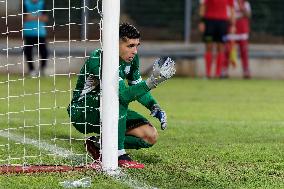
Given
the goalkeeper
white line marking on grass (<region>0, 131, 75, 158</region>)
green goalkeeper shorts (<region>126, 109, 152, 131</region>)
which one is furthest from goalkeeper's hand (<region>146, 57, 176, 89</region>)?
white line marking on grass (<region>0, 131, 75, 158</region>)

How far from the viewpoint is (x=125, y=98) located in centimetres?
807

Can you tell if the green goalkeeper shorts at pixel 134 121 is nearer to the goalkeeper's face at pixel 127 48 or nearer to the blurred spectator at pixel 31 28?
the goalkeeper's face at pixel 127 48

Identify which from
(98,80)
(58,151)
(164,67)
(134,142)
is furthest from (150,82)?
(58,151)

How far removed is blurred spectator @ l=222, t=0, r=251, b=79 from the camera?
22047 mm

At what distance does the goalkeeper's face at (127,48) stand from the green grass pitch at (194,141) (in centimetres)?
89

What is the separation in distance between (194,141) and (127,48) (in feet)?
7.28

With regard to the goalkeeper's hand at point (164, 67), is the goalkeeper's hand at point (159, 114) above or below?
below

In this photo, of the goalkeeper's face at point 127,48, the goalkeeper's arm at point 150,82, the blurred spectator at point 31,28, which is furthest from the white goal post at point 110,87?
the blurred spectator at point 31,28

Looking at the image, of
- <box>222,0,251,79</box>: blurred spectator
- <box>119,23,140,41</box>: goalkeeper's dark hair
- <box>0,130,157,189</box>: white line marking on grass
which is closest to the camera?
<box>0,130,157,189</box>: white line marking on grass

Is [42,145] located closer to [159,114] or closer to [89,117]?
[89,117]

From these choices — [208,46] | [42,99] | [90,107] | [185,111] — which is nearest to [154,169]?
[90,107]

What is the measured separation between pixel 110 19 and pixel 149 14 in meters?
15.2

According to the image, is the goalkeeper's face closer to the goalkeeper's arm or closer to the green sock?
the goalkeeper's arm

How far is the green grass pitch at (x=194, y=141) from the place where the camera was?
7.52 metres
